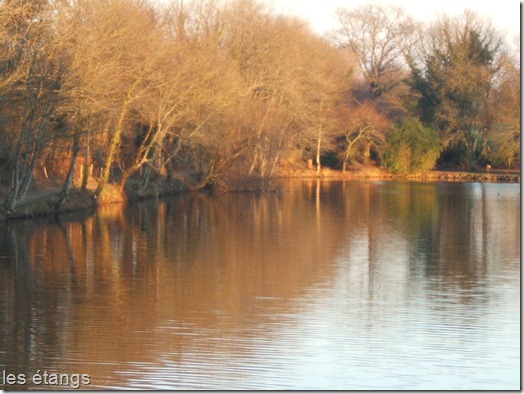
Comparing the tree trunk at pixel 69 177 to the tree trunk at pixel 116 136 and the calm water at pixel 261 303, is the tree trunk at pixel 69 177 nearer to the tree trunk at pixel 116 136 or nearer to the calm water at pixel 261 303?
the calm water at pixel 261 303

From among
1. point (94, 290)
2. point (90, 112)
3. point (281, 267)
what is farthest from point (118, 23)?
point (94, 290)

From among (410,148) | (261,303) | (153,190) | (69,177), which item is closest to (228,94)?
(153,190)

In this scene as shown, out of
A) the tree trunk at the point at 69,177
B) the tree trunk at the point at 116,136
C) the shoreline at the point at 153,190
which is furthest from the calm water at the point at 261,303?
the tree trunk at the point at 116,136

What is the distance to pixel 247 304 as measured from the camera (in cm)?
1541

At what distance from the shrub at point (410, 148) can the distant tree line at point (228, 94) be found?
10 cm

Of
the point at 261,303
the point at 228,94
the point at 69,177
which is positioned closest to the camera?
the point at 261,303

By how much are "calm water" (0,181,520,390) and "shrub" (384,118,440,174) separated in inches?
1389

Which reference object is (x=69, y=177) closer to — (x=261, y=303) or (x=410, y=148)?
(x=261, y=303)

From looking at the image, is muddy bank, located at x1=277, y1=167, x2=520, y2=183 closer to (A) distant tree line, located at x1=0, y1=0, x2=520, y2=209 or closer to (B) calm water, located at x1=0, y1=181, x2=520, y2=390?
(A) distant tree line, located at x1=0, y1=0, x2=520, y2=209

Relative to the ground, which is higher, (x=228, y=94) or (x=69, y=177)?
(x=228, y=94)

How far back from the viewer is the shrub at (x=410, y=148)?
65812mm

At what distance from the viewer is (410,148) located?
6612cm

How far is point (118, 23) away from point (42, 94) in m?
5.79

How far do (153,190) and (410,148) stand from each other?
28.4 meters
